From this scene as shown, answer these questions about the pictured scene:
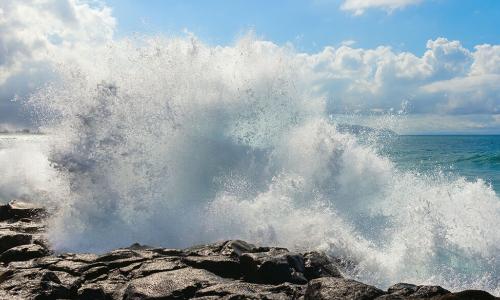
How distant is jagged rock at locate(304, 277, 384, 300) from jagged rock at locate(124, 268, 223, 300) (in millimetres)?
1709

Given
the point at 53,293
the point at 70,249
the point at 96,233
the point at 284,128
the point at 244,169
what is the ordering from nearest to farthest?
the point at 53,293
the point at 70,249
the point at 96,233
the point at 244,169
the point at 284,128

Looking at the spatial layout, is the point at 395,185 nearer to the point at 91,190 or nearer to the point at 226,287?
the point at 91,190

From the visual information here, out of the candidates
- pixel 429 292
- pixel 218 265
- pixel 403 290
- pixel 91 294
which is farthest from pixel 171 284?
pixel 429 292

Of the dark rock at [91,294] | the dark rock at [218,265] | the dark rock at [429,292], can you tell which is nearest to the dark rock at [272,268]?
the dark rock at [218,265]

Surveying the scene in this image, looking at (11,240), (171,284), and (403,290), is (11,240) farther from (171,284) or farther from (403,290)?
(403,290)

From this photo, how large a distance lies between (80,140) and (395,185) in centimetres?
1181

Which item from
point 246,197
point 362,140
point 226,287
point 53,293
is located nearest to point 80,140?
point 246,197

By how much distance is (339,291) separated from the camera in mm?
6246

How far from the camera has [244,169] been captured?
1675 centimetres

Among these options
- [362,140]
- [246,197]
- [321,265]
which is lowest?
[321,265]

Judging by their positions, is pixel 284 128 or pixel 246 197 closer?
pixel 246 197

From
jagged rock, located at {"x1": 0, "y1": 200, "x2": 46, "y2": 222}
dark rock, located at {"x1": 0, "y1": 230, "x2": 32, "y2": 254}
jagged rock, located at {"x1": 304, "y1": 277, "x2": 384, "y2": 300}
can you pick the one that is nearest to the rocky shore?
jagged rock, located at {"x1": 304, "y1": 277, "x2": 384, "y2": 300}

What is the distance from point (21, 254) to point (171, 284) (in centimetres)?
396

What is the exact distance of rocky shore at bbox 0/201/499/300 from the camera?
659cm
